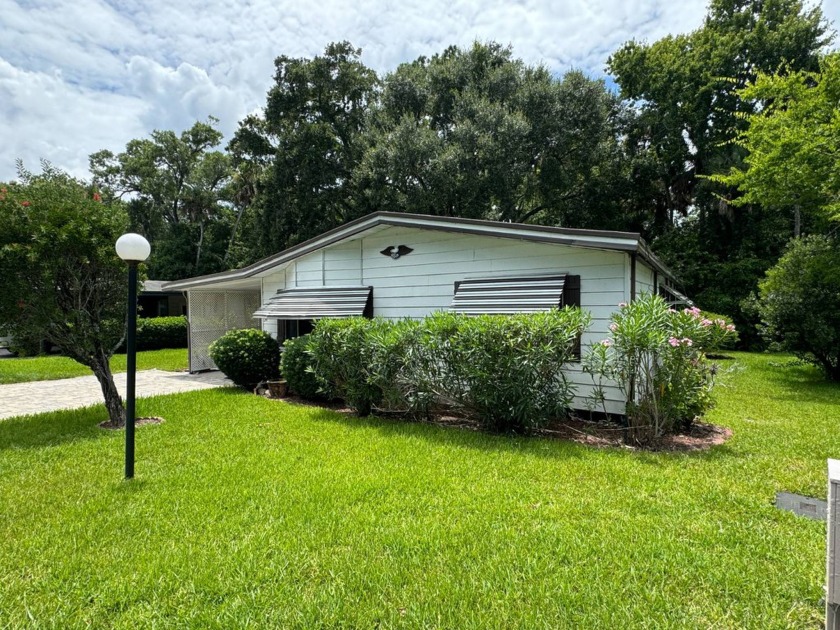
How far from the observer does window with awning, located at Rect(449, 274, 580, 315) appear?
6.48 meters

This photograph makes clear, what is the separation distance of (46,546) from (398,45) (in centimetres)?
2106

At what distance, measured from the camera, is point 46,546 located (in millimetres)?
3064

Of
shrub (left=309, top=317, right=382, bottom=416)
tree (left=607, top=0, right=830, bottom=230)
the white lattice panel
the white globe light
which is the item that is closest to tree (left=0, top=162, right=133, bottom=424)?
the white globe light

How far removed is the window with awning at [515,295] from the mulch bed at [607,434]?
1.71 m

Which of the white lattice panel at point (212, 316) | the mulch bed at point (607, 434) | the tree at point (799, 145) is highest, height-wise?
the tree at point (799, 145)

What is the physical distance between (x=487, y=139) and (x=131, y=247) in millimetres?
15801

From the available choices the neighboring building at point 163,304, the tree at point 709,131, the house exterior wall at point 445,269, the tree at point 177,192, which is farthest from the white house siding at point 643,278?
the tree at point 177,192

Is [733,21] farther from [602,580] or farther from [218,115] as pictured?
[218,115]

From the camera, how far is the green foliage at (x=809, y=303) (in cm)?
1016

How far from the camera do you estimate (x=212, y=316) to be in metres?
13.4

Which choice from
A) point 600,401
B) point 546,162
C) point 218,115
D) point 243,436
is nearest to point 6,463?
point 243,436

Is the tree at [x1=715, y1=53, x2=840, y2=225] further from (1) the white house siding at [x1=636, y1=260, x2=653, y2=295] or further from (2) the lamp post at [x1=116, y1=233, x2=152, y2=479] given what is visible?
(2) the lamp post at [x1=116, y1=233, x2=152, y2=479]

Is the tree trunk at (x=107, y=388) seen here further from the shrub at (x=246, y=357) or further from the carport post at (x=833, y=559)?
the carport post at (x=833, y=559)

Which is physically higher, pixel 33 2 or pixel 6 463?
pixel 33 2
